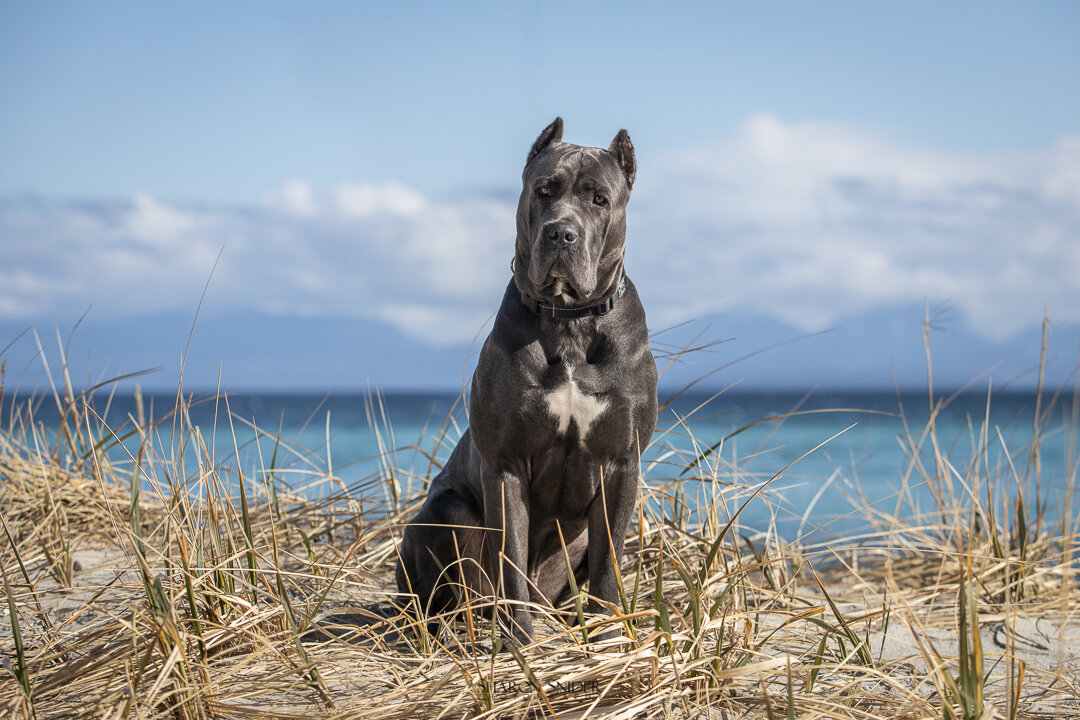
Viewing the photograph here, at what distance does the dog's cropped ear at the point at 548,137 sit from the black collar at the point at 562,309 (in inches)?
22.9

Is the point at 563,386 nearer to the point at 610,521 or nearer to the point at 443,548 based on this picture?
the point at 610,521

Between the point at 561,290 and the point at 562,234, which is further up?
the point at 562,234

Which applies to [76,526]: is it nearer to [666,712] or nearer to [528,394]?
[528,394]

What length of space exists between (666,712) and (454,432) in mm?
2774

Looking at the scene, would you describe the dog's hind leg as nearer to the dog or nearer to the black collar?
the dog

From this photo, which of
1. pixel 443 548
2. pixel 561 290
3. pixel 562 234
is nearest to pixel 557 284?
pixel 561 290

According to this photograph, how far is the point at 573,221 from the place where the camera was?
2.76 metres

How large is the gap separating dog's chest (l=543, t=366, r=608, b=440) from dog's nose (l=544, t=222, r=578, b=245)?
414 millimetres

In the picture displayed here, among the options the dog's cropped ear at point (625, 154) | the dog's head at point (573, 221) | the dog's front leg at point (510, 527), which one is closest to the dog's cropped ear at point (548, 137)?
the dog's head at point (573, 221)

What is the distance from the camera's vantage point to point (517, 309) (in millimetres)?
2918

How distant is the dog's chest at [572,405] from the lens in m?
2.77

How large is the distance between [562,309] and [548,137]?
71 cm

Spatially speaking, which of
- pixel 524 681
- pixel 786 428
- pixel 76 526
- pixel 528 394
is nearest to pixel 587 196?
pixel 528 394

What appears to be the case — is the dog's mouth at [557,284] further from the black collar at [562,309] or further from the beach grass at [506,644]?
the beach grass at [506,644]
